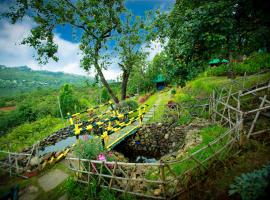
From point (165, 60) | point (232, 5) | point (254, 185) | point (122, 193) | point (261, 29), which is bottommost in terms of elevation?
point (122, 193)

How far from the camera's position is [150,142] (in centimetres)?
1274

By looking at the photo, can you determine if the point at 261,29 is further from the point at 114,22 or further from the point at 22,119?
the point at 22,119

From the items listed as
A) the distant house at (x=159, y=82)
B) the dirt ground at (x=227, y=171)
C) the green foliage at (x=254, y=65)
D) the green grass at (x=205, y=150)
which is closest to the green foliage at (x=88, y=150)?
the green grass at (x=205, y=150)

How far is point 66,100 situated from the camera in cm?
3366

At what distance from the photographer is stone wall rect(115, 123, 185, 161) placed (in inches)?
475

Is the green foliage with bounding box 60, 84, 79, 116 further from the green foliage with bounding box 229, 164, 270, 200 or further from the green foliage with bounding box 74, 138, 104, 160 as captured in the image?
the green foliage with bounding box 229, 164, 270, 200

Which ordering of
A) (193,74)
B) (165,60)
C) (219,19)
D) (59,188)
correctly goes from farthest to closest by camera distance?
(165,60)
(193,74)
(219,19)
(59,188)

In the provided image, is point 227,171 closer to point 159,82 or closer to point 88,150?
point 88,150

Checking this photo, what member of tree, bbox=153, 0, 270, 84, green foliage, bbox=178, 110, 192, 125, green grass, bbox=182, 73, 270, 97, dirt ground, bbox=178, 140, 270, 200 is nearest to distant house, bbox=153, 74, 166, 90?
green grass, bbox=182, 73, 270, 97

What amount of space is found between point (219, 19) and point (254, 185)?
6.52 metres

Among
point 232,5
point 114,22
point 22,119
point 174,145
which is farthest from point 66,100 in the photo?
point 232,5

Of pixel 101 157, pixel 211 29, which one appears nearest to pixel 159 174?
pixel 101 157

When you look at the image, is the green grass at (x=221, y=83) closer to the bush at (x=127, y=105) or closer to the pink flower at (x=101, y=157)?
the bush at (x=127, y=105)

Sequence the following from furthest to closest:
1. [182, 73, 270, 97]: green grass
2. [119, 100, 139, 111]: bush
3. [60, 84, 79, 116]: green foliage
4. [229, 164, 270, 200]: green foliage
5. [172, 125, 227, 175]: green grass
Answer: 1. [60, 84, 79, 116]: green foliage
2. [119, 100, 139, 111]: bush
3. [182, 73, 270, 97]: green grass
4. [172, 125, 227, 175]: green grass
5. [229, 164, 270, 200]: green foliage
